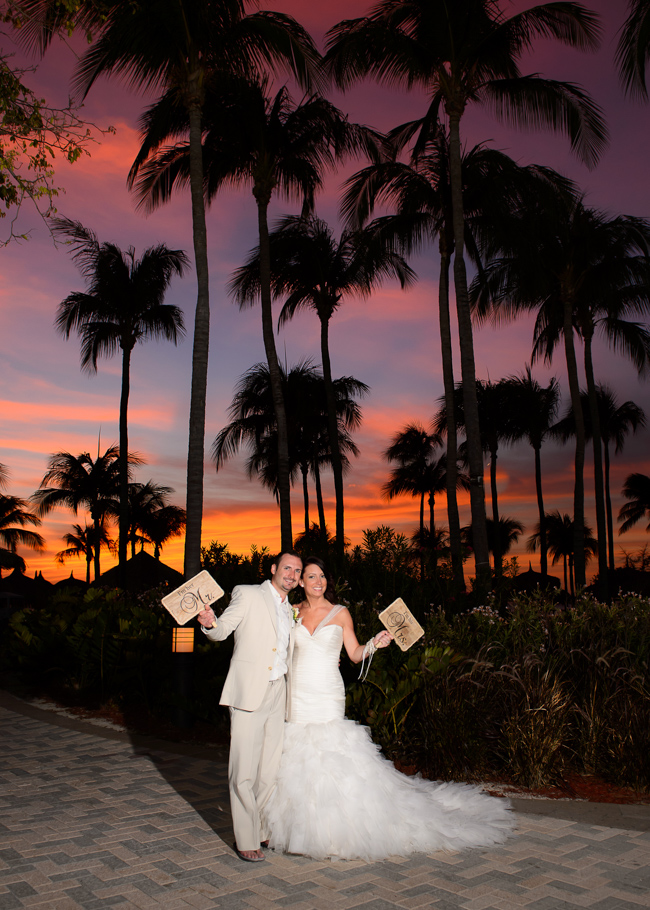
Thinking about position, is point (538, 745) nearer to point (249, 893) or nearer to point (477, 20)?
point (249, 893)

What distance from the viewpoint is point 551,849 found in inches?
187

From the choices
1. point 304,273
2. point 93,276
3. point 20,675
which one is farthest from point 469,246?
point 20,675

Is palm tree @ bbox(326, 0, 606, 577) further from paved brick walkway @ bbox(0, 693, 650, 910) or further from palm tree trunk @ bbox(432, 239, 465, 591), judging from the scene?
paved brick walkway @ bbox(0, 693, 650, 910)

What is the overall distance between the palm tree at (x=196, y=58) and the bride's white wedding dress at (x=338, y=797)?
7542 millimetres

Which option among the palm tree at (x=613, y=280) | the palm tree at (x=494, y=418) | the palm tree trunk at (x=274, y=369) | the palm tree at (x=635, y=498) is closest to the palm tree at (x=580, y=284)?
the palm tree at (x=613, y=280)

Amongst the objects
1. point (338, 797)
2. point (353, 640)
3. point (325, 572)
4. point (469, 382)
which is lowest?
point (338, 797)

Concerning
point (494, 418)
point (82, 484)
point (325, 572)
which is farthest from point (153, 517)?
point (325, 572)

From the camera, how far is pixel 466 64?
695 inches

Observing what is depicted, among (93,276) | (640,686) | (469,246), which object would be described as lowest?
(640,686)

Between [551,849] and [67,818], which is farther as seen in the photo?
[67,818]

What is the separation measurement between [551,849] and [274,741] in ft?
6.11

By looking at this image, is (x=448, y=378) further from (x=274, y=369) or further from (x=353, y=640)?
(x=353, y=640)

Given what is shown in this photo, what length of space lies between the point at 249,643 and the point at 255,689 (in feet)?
0.93

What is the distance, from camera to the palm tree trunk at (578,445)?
2628cm
